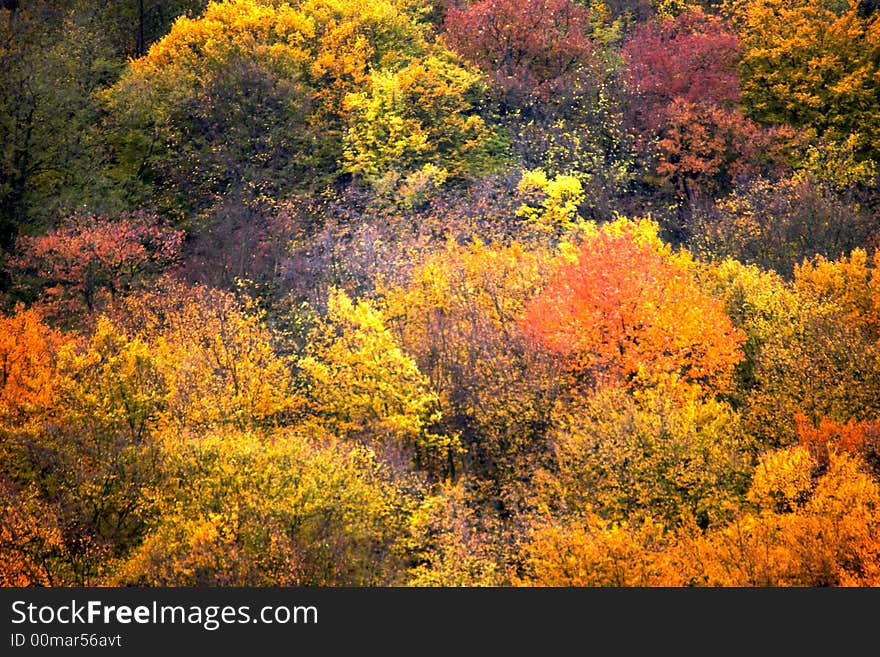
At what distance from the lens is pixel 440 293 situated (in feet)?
204

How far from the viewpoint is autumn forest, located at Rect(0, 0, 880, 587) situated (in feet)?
156

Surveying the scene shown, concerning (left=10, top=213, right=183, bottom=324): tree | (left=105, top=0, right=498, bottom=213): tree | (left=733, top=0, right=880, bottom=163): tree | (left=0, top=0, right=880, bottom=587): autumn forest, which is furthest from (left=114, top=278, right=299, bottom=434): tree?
(left=733, top=0, right=880, bottom=163): tree

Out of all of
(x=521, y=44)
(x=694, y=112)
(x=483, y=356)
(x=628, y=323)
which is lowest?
(x=483, y=356)

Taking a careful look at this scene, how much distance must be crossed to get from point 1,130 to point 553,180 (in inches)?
1324

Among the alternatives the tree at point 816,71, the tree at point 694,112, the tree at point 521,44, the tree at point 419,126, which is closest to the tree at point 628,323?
the tree at point 419,126

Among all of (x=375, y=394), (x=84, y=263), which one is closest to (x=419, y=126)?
(x=84, y=263)

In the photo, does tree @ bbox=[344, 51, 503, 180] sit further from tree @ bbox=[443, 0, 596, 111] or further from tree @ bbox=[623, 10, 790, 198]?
tree @ bbox=[623, 10, 790, 198]

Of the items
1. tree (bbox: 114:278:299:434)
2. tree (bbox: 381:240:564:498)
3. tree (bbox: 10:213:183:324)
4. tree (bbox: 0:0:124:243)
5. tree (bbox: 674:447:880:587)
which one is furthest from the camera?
tree (bbox: 0:0:124:243)

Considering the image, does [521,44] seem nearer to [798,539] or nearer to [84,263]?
[84,263]

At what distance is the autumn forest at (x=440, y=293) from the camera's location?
47.5 meters

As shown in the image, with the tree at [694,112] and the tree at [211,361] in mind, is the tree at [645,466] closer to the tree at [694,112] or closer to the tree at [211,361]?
the tree at [211,361]

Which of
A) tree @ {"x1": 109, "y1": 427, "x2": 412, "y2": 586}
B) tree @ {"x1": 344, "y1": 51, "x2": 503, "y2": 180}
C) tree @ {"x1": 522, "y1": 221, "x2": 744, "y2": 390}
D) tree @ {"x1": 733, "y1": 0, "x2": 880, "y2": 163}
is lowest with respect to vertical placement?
tree @ {"x1": 109, "y1": 427, "x2": 412, "y2": 586}

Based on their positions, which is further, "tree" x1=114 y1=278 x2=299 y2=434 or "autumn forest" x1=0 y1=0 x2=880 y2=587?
"tree" x1=114 y1=278 x2=299 y2=434

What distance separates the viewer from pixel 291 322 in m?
63.9
